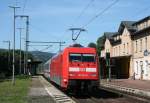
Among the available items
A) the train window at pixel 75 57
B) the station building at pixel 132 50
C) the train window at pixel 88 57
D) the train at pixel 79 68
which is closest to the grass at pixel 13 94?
the train at pixel 79 68

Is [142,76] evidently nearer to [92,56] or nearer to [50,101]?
[92,56]

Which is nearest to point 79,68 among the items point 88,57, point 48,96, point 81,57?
point 81,57

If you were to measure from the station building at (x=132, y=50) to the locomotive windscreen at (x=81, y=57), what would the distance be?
28.9 m

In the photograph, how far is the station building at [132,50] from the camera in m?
59.0

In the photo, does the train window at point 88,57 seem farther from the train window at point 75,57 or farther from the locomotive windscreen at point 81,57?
the train window at point 75,57

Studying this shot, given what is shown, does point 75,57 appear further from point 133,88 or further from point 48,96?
point 133,88

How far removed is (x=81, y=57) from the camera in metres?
28.6

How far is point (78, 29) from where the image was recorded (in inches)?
Result: 1715

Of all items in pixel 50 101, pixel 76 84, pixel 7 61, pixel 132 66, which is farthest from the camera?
pixel 7 61

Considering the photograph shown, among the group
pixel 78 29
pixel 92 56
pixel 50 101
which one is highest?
pixel 78 29

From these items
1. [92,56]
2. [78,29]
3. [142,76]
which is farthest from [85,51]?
[142,76]

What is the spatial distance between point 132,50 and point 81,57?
38.5 m

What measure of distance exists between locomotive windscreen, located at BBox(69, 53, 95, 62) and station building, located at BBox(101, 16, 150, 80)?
28921 mm

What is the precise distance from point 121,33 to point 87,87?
4721cm
